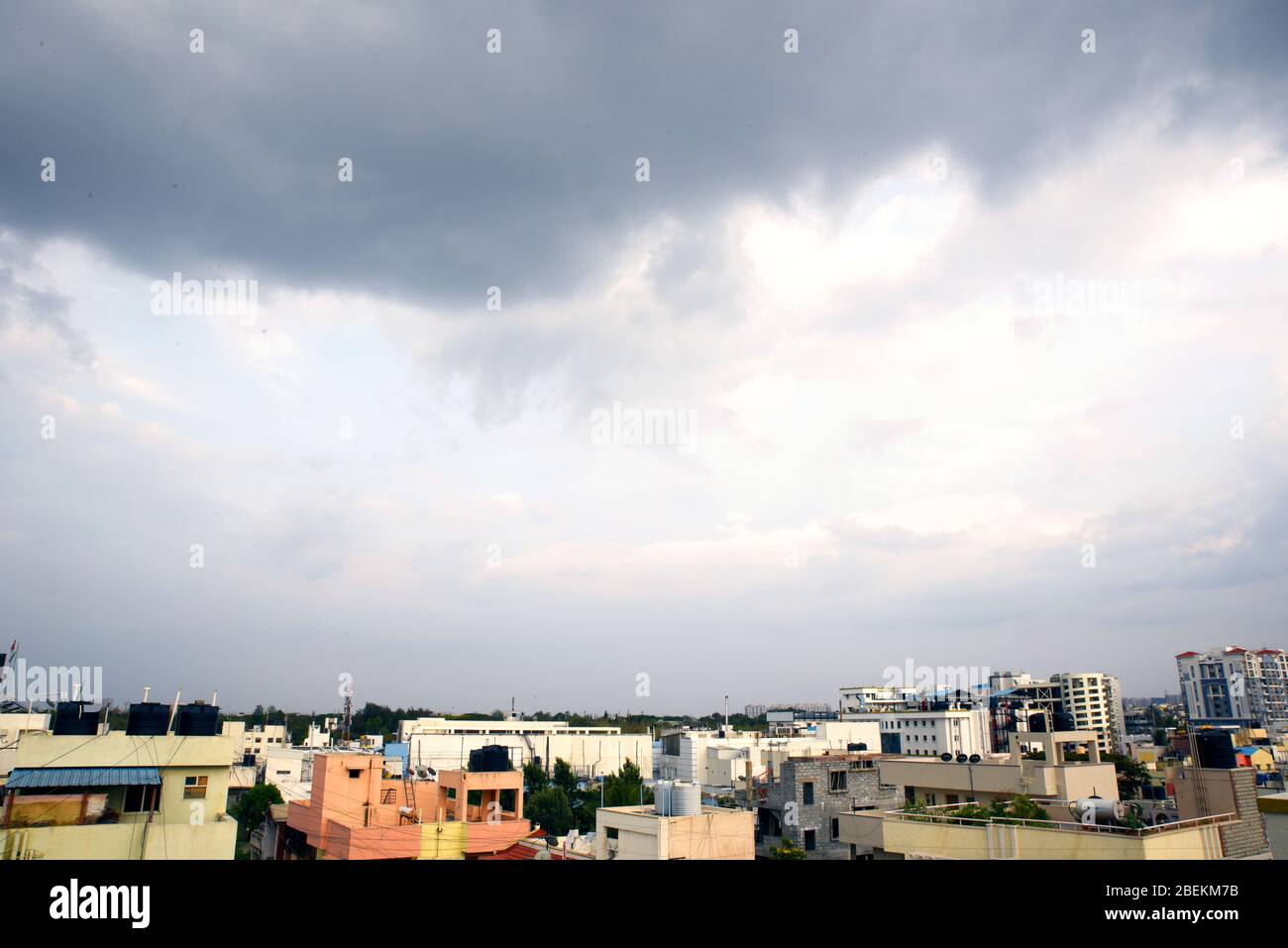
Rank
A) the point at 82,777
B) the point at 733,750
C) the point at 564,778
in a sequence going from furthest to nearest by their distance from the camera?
1. the point at 564,778
2. the point at 733,750
3. the point at 82,777

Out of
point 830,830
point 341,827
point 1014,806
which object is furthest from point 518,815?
point 1014,806

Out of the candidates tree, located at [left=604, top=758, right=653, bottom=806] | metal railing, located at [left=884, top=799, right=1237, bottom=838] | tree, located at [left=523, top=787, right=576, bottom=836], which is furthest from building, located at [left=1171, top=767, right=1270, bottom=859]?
tree, located at [left=523, top=787, right=576, bottom=836]

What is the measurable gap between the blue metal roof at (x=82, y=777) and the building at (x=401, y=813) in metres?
6.74

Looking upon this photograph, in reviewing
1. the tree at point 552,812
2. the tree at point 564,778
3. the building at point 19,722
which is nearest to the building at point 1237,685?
the tree at point 564,778

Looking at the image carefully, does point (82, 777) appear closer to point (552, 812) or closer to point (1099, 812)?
point (1099, 812)

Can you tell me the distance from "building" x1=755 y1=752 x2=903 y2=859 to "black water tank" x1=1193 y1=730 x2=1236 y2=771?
24.1ft

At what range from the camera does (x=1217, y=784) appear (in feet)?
44.8

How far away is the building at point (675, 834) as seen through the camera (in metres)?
15.1

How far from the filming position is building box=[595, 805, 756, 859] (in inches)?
595

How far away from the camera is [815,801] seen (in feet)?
64.9
